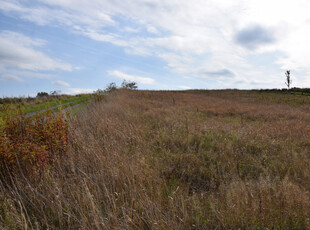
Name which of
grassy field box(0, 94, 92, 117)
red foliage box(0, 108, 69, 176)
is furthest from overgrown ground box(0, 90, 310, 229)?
grassy field box(0, 94, 92, 117)

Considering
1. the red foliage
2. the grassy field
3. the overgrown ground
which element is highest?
the grassy field

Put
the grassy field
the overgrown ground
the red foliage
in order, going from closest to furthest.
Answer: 1. the overgrown ground
2. the red foliage
3. the grassy field

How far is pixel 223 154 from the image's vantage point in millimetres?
5281

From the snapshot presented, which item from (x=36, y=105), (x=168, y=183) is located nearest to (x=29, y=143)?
(x=168, y=183)

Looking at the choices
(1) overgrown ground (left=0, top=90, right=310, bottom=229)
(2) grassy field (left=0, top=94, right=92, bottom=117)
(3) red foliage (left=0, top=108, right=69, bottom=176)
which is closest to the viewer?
(1) overgrown ground (left=0, top=90, right=310, bottom=229)

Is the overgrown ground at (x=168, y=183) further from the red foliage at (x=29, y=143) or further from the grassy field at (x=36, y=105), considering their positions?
the grassy field at (x=36, y=105)

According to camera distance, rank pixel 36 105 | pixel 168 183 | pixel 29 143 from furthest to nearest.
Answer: pixel 36 105 < pixel 168 183 < pixel 29 143

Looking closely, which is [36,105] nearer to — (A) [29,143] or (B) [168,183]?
(A) [29,143]

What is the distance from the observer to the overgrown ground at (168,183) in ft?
8.92

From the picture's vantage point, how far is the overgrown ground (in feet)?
8.92

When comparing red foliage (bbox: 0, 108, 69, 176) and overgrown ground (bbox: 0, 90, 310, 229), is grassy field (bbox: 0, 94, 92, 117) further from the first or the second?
overgrown ground (bbox: 0, 90, 310, 229)

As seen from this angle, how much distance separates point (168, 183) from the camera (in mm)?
3938

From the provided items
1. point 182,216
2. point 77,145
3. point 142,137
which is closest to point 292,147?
point 142,137

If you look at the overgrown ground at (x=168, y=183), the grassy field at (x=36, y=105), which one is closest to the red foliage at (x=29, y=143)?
the overgrown ground at (x=168, y=183)
